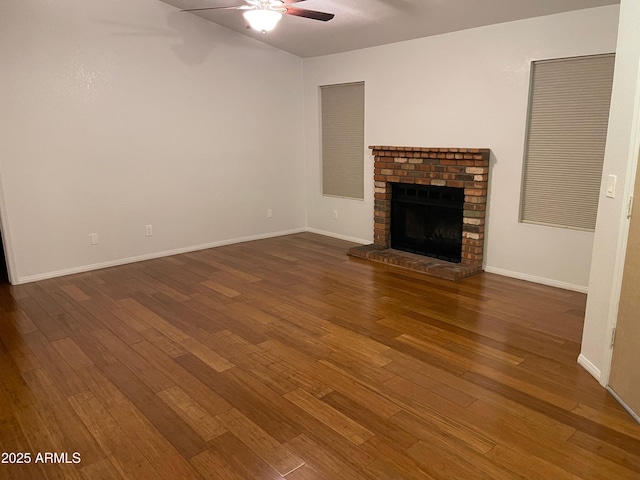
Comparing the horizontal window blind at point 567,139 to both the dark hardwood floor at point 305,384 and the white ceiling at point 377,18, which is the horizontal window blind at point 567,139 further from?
the dark hardwood floor at point 305,384

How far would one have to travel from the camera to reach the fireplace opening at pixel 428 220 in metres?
4.98

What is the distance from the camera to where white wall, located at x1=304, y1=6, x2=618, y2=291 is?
Result: 4.03 meters

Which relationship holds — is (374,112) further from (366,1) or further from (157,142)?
(157,142)

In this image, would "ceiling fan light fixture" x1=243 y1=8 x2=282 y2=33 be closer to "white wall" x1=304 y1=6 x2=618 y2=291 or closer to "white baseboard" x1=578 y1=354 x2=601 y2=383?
"white wall" x1=304 y1=6 x2=618 y2=291

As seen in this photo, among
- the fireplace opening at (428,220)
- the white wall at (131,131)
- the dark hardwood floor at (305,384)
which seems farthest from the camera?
the fireplace opening at (428,220)

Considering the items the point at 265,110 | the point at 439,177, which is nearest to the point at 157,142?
the point at 265,110

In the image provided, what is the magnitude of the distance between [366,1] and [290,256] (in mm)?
2851

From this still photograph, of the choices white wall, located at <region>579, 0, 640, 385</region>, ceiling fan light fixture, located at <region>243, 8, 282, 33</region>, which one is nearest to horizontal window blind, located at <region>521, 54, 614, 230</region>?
white wall, located at <region>579, 0, 640, 385</region>

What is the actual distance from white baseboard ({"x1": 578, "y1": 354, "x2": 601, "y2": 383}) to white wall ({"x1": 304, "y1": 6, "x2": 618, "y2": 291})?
150 cm

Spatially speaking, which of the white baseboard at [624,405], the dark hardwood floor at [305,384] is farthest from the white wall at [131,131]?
the white baseboard at [624,405]

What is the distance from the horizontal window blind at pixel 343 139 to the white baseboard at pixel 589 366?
3.72m

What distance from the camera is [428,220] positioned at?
5266mm

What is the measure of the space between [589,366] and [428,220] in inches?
108

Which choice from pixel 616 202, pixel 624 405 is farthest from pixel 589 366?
pixel 616 202
